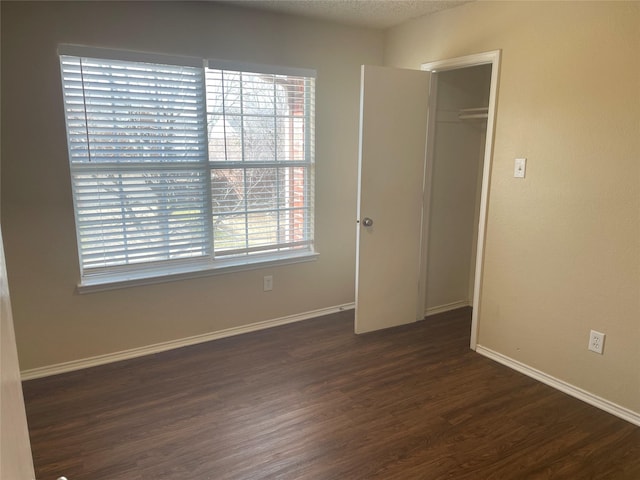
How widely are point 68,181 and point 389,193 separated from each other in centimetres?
213

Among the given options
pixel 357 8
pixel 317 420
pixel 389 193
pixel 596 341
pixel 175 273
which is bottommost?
pixel 317 420

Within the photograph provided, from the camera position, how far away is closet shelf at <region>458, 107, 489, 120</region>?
137 inches

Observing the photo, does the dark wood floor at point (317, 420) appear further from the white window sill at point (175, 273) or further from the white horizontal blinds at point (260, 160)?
the white horizontal blinds at point (260, 160)

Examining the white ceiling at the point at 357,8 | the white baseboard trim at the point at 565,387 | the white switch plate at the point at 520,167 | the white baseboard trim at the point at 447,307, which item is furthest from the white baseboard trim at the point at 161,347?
the white ceiling at the point at 357,8

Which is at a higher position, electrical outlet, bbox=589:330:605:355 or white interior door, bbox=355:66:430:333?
white interior door, bbox=355:66:430:333

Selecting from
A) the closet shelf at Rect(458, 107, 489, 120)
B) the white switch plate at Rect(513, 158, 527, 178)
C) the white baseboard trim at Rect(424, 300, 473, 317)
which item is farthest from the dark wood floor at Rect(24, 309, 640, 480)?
the closet shelf at Rect(458, 107, 489, 120)

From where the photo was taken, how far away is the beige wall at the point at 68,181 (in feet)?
8.10

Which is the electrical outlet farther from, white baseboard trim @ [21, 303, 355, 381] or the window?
the window

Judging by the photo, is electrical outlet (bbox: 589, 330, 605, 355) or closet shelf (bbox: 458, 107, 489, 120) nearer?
electrical outlet (bbox: 589, 330, 605, 355)

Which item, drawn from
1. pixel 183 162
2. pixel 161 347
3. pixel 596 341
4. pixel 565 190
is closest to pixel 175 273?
pixel 161 347

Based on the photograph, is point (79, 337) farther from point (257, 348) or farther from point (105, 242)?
point (257, 348)

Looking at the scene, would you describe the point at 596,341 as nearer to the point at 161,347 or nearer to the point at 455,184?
the point at 455,184

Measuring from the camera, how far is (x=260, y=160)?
330 cm

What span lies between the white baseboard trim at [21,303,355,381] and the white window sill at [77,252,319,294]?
0.46 meters
